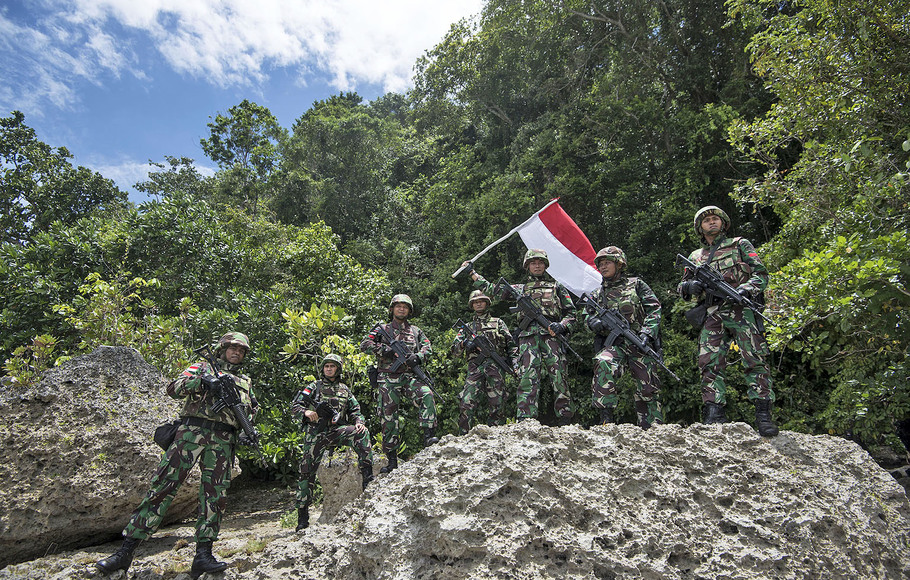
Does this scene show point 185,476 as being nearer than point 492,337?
Yes

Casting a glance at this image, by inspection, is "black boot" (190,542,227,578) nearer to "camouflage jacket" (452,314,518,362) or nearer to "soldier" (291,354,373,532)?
"soldier" (291,354,373,532)

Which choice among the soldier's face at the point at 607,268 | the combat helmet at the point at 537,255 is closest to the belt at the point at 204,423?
the combat helmet at the point at 537,255

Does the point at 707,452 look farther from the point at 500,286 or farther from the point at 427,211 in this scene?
the point at 427,211

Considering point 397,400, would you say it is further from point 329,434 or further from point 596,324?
point 596,324

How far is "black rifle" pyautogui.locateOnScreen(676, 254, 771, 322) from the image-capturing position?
170 inches

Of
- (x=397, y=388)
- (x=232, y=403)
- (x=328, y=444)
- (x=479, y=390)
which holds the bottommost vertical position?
(x=328, y=444)

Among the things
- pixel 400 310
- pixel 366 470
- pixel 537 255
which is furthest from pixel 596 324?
pixel 366 470

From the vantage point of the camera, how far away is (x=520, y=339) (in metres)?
6.08

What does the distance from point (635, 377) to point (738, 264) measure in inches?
57.0

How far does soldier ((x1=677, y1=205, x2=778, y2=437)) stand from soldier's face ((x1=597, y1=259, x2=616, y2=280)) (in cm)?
93

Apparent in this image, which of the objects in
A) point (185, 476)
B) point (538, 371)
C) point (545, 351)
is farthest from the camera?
point (545, 351)

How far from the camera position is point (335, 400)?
6.21m

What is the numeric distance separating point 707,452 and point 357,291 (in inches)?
312

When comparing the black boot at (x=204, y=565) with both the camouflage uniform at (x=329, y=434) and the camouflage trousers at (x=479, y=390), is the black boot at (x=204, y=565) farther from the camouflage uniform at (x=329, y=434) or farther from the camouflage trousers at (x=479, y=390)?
the camouflage trousers at (x=479, y=390)
